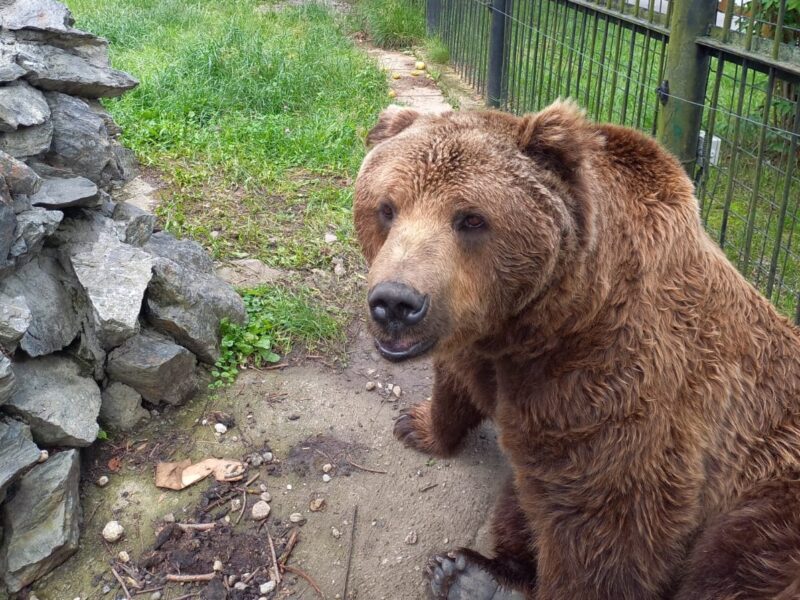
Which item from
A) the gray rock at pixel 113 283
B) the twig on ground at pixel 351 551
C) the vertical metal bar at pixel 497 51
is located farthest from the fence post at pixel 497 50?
the twig on ground at pixel 351 551

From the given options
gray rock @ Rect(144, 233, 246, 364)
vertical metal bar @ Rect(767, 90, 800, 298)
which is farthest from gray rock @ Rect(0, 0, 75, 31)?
vertical metal bar @ Rect(767, 90, 800, 298)

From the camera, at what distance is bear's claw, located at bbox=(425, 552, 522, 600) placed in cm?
316

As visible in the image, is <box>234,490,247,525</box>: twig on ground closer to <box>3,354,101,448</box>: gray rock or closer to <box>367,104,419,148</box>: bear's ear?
<box>3,354,101,448</box>: gray rock

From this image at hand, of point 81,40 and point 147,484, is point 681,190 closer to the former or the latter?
point 147,484

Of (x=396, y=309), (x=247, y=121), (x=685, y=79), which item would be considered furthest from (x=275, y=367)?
(x=247, y=121)

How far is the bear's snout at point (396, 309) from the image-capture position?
230cm

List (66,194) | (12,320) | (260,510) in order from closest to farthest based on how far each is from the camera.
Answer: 1. (12,320)
2. (260,510)
3. (66,194)

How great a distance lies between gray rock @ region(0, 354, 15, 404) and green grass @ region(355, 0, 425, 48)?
8.22 metres

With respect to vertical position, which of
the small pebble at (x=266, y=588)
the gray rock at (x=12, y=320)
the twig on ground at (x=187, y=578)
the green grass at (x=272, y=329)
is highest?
the gray rock at (x=12, y=320)

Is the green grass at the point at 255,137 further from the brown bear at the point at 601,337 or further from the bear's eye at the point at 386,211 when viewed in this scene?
the brown bear at the point at 601,337

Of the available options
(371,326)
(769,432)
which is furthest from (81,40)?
(769,432)

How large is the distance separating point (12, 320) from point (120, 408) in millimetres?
741

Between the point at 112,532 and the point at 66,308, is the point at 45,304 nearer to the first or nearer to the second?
the point at 66,308

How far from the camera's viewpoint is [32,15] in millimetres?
5043
